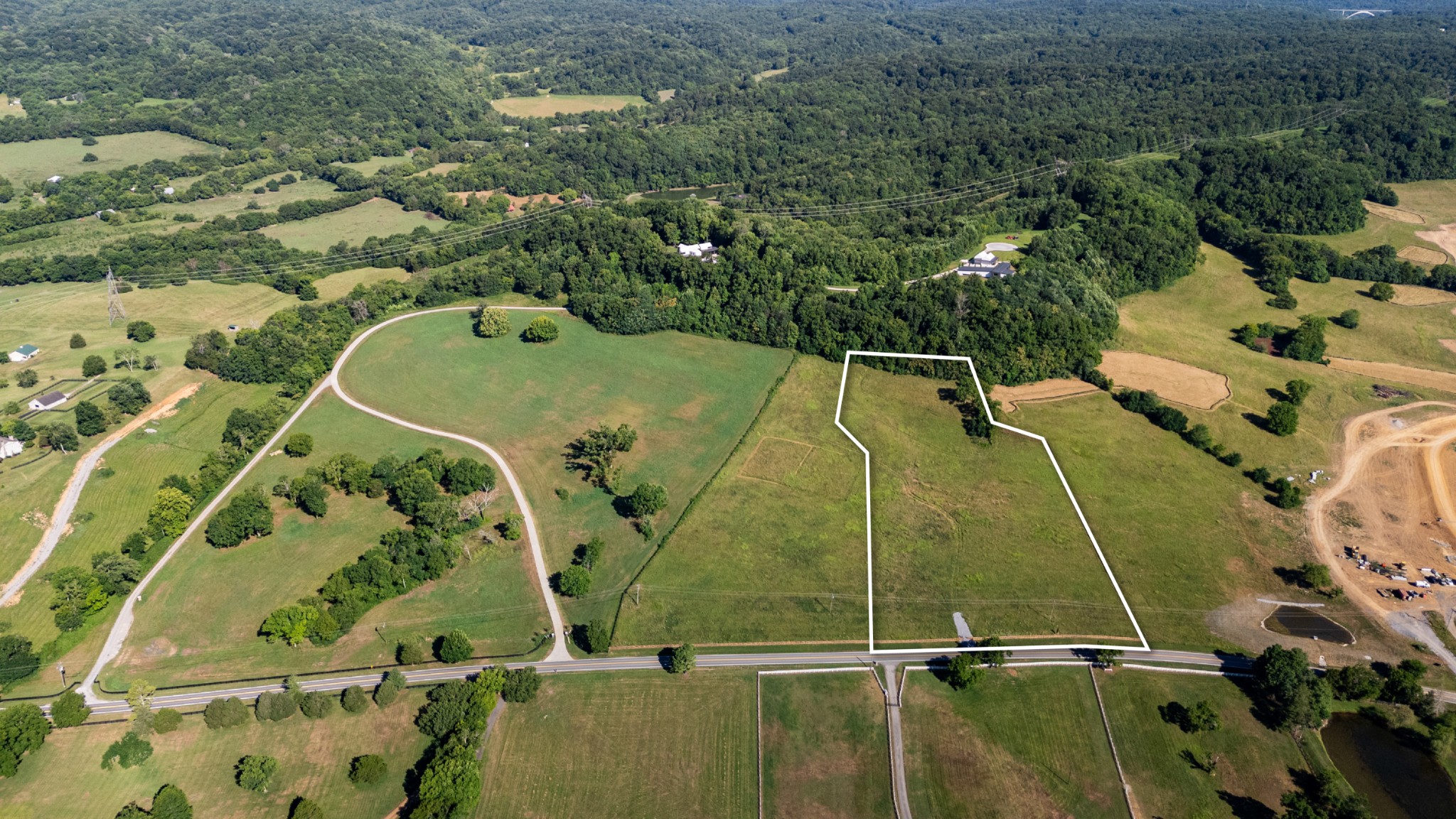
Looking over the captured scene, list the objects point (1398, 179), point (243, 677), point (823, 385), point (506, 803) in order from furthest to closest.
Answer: point (1398, 179) < point (823, 385) < point (243, 677) < point (506, 803)

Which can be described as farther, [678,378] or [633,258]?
[633,258]

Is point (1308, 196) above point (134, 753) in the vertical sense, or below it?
above

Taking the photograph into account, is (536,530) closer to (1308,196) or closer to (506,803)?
(506,803)

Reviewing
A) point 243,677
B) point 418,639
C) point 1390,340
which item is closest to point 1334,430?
point 1390,340

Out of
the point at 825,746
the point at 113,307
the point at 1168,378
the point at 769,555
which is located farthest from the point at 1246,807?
the point at 113,307

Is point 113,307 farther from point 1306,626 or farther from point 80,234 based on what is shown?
point 1306,626

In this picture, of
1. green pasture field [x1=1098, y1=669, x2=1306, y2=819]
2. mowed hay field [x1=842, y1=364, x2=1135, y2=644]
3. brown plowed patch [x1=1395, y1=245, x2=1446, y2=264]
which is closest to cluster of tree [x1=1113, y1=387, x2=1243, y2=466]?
mowed hay field [x1=842, y1=364, x2=1135, y2=644]

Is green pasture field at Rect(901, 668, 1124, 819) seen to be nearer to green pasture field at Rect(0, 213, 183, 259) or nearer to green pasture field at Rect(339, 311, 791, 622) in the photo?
green pasture field at Rect(339, 311, 791, 622)
